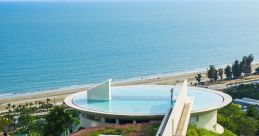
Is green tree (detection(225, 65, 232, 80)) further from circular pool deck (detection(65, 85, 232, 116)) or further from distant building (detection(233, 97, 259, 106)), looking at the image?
circular pool deck (detection(65, 85, 232, 116))

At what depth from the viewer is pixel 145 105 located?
32.3 meters

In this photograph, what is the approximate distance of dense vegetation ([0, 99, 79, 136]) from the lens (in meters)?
35.3

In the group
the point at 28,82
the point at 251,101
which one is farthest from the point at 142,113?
the point at 28,82

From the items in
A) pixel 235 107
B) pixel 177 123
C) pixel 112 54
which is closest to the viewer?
pixel 177 123

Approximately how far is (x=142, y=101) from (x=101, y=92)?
11.2ft

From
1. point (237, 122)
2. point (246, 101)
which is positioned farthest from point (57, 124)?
point (246, 101)

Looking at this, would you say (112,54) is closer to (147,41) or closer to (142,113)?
(147,41)

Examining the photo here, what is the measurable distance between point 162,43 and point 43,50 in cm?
4886

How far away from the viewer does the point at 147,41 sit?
17562 cm

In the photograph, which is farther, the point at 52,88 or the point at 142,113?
the point at 52,88

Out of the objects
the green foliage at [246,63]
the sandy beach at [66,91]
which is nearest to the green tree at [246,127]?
the sandy beach at [66,91]

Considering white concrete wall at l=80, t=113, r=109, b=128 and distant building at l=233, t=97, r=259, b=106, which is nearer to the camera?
white concrete wall at l=80, t=113, r=109, b=128

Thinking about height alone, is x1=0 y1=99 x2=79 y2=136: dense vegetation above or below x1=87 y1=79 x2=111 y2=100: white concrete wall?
below

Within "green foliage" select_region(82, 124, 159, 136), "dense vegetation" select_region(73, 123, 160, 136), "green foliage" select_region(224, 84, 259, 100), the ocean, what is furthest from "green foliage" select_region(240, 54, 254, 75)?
"green foliage" select_region(82, 124, 159, 136)
